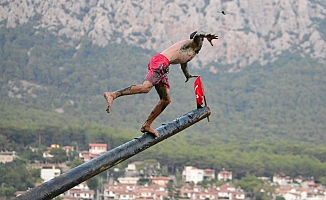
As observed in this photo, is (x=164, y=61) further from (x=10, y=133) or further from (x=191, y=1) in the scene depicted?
(x=191, y=1)

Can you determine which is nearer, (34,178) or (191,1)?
(34,178)

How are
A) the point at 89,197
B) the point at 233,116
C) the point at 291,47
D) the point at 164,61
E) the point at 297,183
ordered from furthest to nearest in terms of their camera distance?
the point at 291,47, the point at 233,116, the point at 297,183, the point at 89,197, the point at 164,61

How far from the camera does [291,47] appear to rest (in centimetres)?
16900

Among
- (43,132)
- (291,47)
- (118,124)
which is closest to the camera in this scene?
(43,132)

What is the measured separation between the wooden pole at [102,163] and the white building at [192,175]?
106442mm

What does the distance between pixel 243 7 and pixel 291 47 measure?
35.9ft

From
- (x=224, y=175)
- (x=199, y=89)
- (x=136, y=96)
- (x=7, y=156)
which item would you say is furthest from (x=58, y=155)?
(x=199, y=89)

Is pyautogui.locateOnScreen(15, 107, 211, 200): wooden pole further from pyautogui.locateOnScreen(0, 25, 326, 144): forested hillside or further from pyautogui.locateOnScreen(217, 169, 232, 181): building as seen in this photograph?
pyautogui.locateOnScreen(0, 25, 326, 144): forested hillside

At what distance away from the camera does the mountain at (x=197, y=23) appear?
166 m

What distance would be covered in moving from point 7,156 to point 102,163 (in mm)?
108450

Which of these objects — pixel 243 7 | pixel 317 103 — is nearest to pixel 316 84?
pixel 317 103

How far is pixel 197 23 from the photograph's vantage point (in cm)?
16612

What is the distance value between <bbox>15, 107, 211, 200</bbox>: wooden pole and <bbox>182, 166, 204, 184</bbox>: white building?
349 ft

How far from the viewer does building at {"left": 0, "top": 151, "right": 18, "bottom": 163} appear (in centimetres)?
10961
